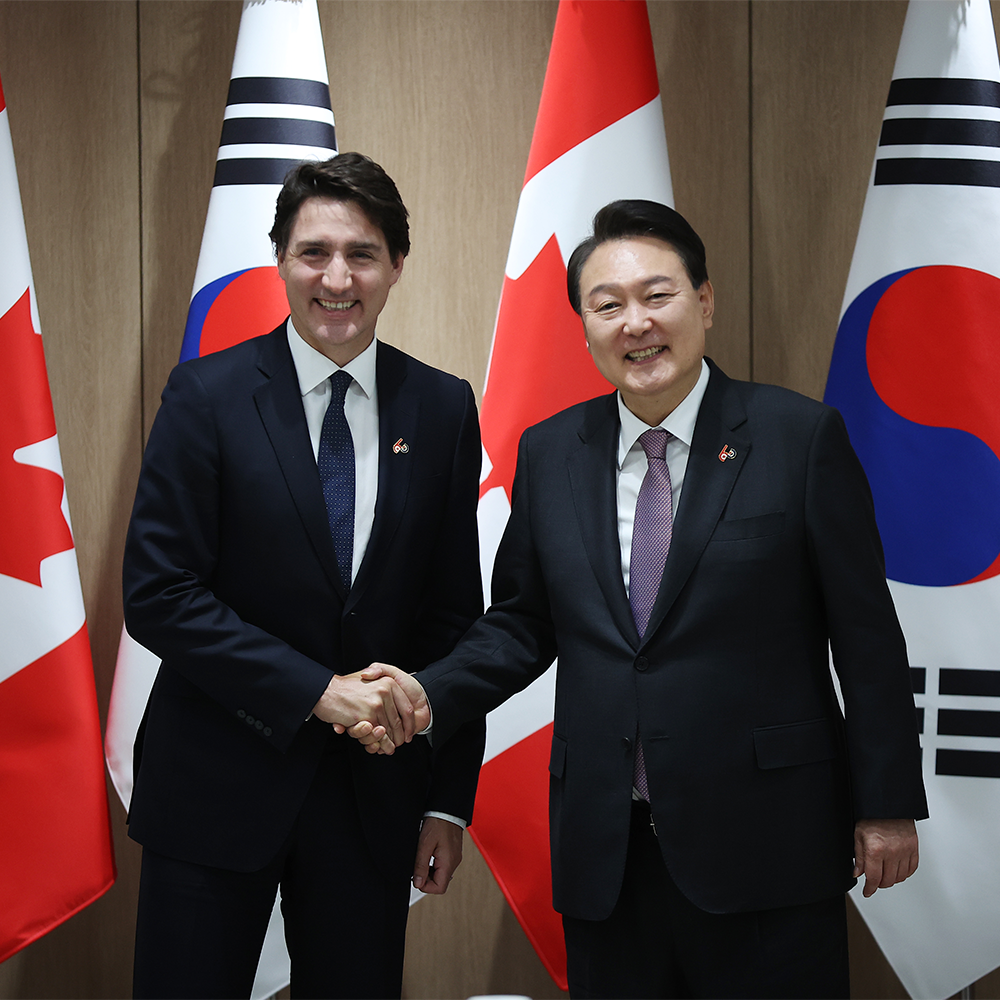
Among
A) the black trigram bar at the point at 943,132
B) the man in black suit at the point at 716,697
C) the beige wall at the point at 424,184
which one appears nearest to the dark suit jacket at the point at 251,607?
the man in black suit at the point at 716,697

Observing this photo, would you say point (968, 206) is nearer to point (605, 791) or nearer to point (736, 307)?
point (736, 307)

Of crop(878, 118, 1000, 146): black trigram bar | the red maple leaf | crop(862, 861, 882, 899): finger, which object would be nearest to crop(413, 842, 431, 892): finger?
crop(862, 861, 882, 899): finger

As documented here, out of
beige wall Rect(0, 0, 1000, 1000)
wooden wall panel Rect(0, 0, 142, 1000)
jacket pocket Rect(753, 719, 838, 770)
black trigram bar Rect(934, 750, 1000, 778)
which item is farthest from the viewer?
wooden wall panel Rect(0, 0, 142, 1000)

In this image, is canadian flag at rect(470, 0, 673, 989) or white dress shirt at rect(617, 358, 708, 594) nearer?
white dress shirt at rect(617, 358, 708, 594)

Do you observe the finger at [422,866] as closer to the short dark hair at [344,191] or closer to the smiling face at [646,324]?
the smiling face at [646,324]

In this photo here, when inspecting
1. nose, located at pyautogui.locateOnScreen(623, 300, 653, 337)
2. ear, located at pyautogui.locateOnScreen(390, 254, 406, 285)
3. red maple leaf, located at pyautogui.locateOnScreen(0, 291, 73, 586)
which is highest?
ear, located at pyautogui.locateOnScreen(390, 254, 406, 285)

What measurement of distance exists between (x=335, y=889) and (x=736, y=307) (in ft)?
6.02

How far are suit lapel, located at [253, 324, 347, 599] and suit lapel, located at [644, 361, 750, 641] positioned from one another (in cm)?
51

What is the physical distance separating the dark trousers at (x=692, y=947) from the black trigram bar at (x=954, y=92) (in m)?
1.66

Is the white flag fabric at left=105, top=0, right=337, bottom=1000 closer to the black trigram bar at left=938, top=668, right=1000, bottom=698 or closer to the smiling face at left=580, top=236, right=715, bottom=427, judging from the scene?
the smiling face at left=580, top=236, right=715, bottom=427

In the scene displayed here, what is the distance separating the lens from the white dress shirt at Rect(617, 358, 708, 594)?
158 cm

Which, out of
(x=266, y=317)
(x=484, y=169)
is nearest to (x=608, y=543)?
(x=266, y=317)

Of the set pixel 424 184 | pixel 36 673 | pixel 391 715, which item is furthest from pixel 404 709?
pixel 424 184

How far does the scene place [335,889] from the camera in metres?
1.62
